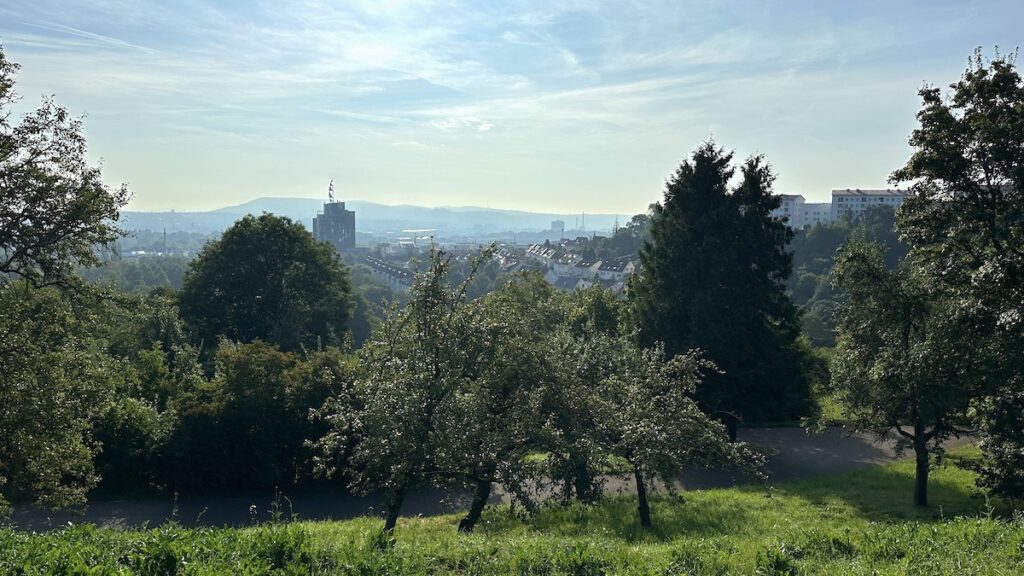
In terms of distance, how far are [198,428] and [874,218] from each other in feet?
351

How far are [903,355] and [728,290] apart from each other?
8.10 metres

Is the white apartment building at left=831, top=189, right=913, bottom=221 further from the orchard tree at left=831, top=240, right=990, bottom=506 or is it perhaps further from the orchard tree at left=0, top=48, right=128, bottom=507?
the orchard tree at left=0, top=48, right=128, bottom=507

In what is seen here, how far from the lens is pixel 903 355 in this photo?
16.1 m

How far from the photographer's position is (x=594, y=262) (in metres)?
146

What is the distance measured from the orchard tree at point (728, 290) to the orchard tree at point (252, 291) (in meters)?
18.6

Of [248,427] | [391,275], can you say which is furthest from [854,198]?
[248,427]

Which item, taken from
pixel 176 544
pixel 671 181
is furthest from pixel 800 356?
pixel 176 544

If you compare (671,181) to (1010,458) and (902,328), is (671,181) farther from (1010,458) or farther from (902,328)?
(1010,458)

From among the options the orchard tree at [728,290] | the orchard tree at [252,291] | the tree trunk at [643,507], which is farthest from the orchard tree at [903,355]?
the orchard tree at [252,291]

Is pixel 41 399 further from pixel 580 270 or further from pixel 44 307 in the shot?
pixel 580 270

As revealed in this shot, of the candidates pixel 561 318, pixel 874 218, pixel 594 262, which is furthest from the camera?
pixel 594 262

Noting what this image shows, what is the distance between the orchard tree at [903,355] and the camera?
15484 mm

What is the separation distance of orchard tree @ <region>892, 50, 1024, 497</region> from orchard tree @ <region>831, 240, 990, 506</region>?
633mm

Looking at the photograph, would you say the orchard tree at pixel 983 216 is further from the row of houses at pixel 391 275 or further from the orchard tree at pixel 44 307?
the row of houses at pixel 391 275
